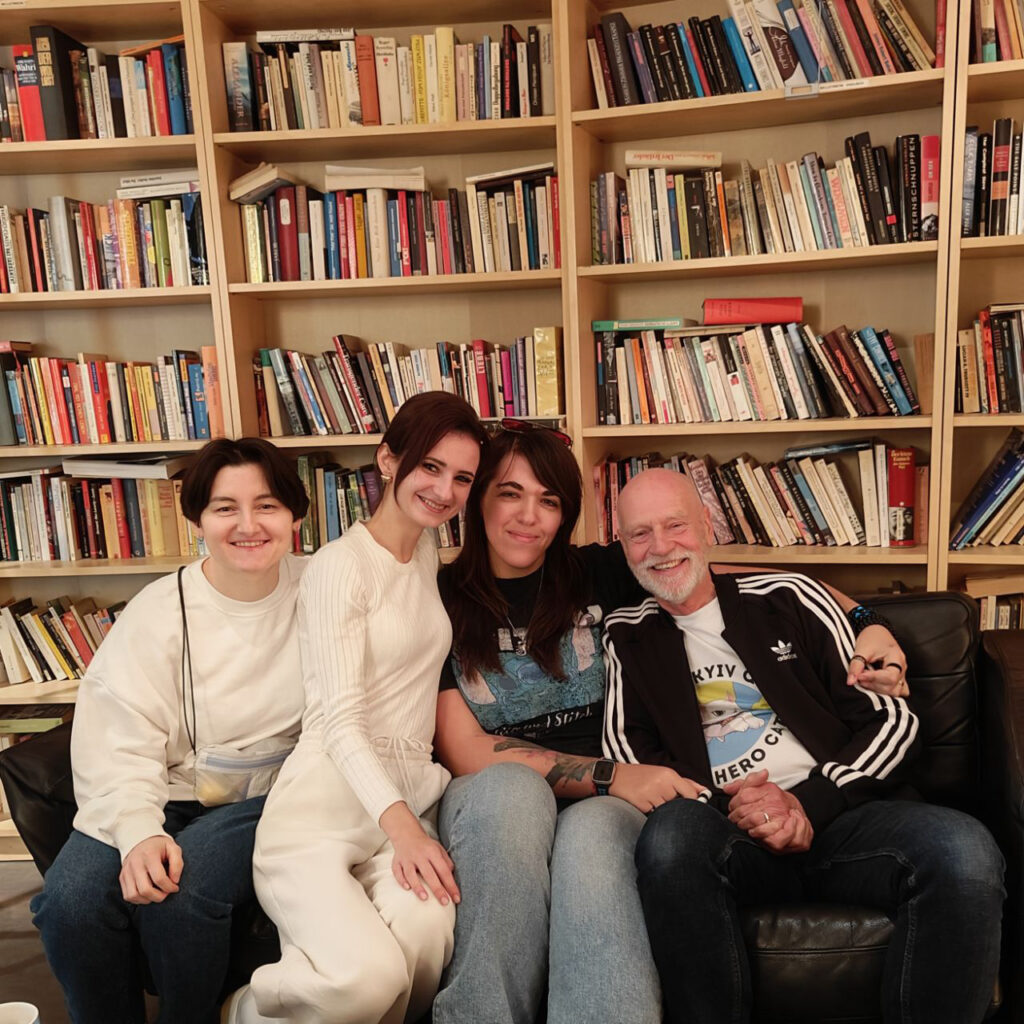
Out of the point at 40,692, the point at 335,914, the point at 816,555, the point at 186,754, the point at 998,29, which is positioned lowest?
the point at 40,692

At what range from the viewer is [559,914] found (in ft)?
5.00

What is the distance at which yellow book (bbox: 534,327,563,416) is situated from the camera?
107 inches

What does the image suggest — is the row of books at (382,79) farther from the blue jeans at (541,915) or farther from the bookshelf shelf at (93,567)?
the blue jeans at (541,915)

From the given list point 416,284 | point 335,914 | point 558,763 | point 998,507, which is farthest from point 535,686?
point 998,507

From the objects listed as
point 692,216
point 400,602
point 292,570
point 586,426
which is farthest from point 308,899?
point 692,216

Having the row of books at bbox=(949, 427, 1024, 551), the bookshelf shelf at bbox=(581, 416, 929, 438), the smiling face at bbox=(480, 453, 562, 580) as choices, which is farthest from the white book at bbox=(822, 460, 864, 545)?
the smiling face at bbox=(480, 453, 562, 580)

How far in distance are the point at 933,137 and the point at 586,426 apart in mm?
1132

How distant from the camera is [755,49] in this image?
2.51 metres

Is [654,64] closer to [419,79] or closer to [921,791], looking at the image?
[419,79]

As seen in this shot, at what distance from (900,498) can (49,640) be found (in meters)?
2.52

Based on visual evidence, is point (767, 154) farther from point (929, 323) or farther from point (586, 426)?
point (586, 426)

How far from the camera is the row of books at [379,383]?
9.16 ft

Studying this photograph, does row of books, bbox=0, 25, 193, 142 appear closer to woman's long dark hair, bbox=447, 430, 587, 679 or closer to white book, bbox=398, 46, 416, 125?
white book, bbox=398, 46, 416, 125

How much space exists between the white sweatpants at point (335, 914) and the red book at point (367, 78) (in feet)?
6.01
